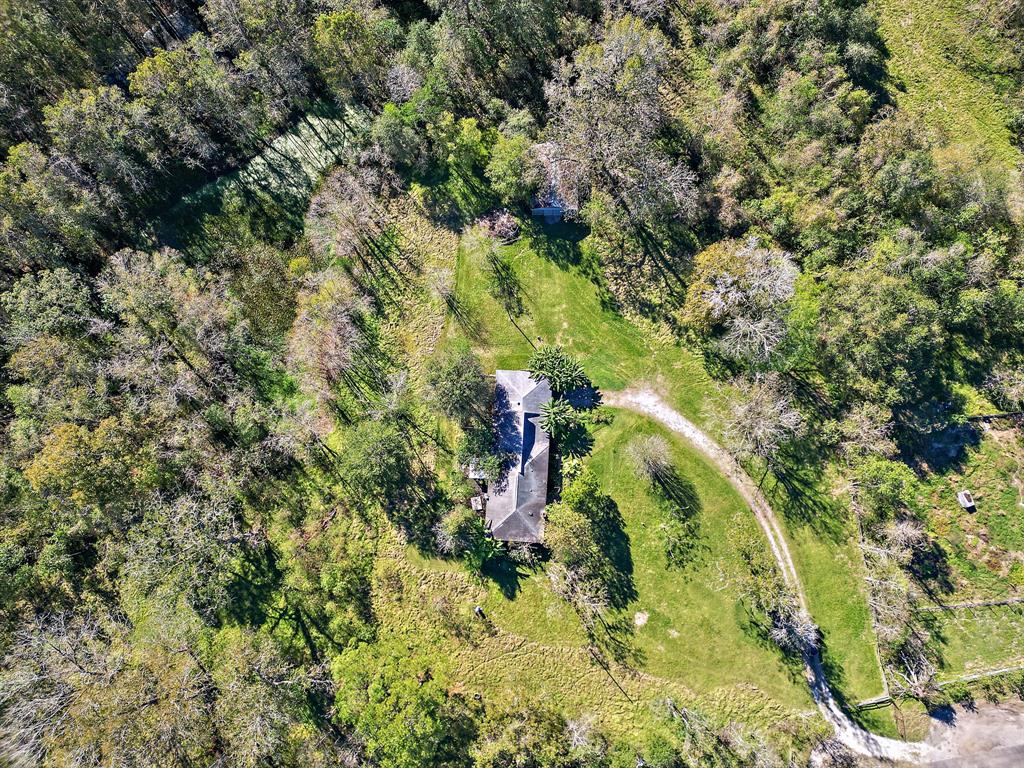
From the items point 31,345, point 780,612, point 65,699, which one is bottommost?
point 780,612

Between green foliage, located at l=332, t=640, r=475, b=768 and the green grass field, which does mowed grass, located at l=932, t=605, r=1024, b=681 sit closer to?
the green grass field

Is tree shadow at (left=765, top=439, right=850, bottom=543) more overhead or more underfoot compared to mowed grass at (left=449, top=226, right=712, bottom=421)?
more underfoot

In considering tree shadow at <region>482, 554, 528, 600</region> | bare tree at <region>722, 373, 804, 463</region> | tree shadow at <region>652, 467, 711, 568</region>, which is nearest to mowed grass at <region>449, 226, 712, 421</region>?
bare tree at <region>722, 373, 804, 463</region>

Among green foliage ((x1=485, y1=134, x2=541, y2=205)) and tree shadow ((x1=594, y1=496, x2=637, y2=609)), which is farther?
green foliage ((x1=485, y1=134, x2=541, y2=205))

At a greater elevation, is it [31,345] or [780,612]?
[31,345]

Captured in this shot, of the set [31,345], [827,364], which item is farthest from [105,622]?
[827,364]

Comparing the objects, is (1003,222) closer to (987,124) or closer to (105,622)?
(987,124)
